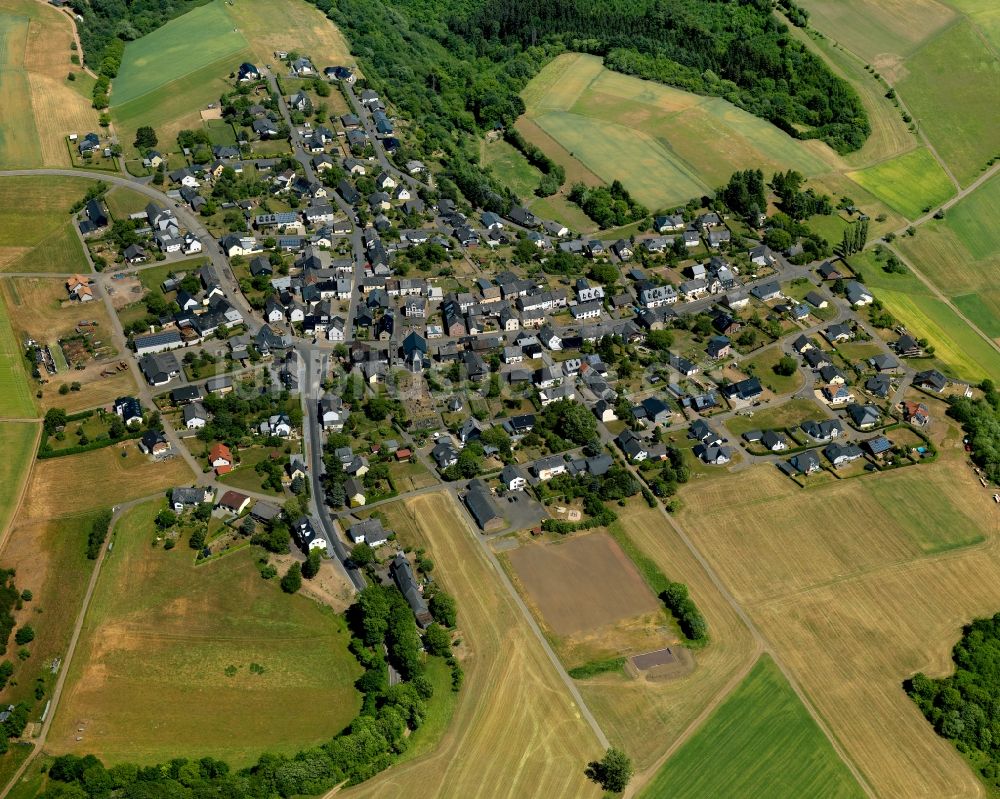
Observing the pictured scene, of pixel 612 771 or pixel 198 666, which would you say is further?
pixel 198 666

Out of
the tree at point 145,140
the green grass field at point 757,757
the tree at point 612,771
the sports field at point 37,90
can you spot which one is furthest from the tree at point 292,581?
the sports field at point 37,90

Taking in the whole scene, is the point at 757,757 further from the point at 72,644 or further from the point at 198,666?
the point at 72,644

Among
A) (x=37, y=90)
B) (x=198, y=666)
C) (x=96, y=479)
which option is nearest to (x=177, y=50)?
(x=37, y=90)

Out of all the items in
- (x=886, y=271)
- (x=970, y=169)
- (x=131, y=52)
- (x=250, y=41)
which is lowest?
(x=131, y=52)

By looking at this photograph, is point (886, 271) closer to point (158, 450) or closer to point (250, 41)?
point (158, 450)

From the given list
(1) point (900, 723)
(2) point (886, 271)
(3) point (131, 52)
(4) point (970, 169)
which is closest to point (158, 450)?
(1) point (900, 723)

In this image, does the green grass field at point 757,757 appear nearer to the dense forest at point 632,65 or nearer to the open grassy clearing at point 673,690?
the open grassy clearing at point 673,690

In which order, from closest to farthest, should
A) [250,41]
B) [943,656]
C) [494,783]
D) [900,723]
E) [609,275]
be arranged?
[494,783] → [900,723] → [943,656] → [609,275] → [250,41]
